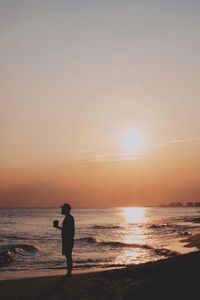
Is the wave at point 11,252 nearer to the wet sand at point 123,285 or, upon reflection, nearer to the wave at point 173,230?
the wet sand at point 123,285

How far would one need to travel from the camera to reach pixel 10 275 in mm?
17031

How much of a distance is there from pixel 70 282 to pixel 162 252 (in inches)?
555

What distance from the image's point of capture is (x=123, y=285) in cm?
1041

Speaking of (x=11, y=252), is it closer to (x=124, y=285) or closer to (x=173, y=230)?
(x=124, y=285)

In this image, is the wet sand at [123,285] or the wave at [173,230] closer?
the wet sand at [123,285]

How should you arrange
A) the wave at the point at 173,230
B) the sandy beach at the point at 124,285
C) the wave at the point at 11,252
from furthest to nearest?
1. the wave at the point at 173,230
2. the wave at the point at 11,252
3. the sandy beach at the point at 124,285

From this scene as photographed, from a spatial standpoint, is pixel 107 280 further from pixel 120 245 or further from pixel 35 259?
pixel 120 245

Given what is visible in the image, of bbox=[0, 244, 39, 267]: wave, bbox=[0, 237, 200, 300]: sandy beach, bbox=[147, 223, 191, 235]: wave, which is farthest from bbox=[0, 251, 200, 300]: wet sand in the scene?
bbox=[147, 223, 191, 235]: wave

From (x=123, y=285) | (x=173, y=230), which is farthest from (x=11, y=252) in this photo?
(x=173, y=230)

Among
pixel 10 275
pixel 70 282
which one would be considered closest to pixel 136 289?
pixel 70 282

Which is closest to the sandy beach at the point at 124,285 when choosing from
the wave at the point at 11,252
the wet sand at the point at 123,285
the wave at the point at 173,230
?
the wet sand at the point at 123,285

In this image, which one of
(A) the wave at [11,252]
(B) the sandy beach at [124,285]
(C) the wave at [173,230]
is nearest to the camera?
(B) the sandy beach at [124,285]

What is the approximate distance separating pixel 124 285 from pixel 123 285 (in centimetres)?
3

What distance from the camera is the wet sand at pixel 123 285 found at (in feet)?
30.7
